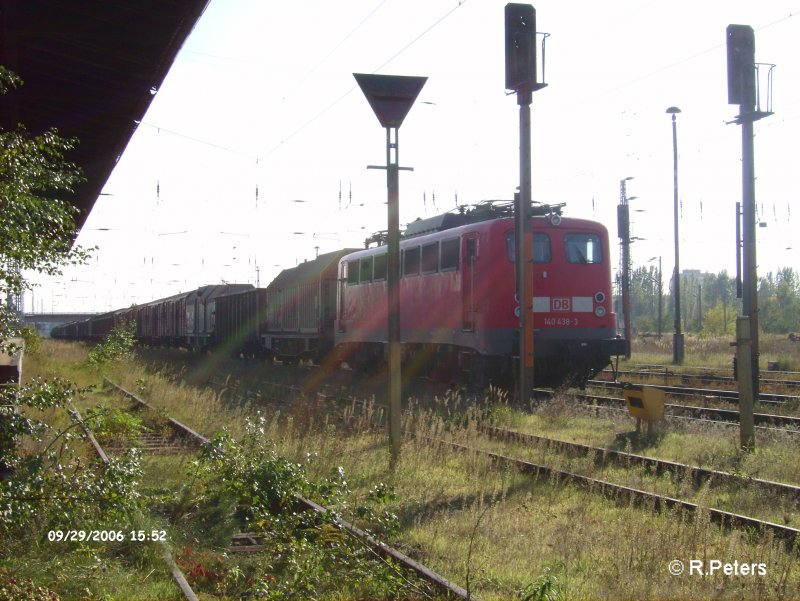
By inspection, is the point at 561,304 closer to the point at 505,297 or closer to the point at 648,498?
the point at 505,297

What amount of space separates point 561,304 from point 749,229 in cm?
388

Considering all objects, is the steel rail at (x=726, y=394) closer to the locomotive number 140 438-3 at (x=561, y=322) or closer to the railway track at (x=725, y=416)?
the railway track at (x=725, y=416)

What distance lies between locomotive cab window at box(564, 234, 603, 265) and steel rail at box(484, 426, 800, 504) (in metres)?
5.51

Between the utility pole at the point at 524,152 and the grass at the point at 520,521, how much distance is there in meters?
1.97

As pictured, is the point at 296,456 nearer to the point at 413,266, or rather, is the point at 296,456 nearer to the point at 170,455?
the point at 170,455

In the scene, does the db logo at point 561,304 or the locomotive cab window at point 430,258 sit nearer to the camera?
the db logo at point 561,304

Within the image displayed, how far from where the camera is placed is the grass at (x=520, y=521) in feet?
17.5

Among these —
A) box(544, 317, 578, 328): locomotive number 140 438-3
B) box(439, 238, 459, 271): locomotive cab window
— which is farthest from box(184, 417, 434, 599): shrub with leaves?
box(439, 238, 459, 271): locomotive cab window

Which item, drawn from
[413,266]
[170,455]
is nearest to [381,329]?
[413,266]

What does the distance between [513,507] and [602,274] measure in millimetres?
9382

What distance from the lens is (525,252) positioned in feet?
45.8

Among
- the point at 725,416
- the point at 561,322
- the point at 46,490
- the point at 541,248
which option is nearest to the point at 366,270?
the point at 541,248

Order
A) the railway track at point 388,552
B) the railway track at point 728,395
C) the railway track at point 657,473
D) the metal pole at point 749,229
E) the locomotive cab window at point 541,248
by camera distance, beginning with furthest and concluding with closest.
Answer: the metal pole at point 749,229, the locomotive cab window at point 541,248, the railway track at point 728,395, the railway track at point 657,473, the railway track at point 388,552

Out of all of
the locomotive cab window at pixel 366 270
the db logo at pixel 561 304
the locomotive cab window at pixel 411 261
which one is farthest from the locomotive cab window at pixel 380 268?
the db logo at pixel 561 304
